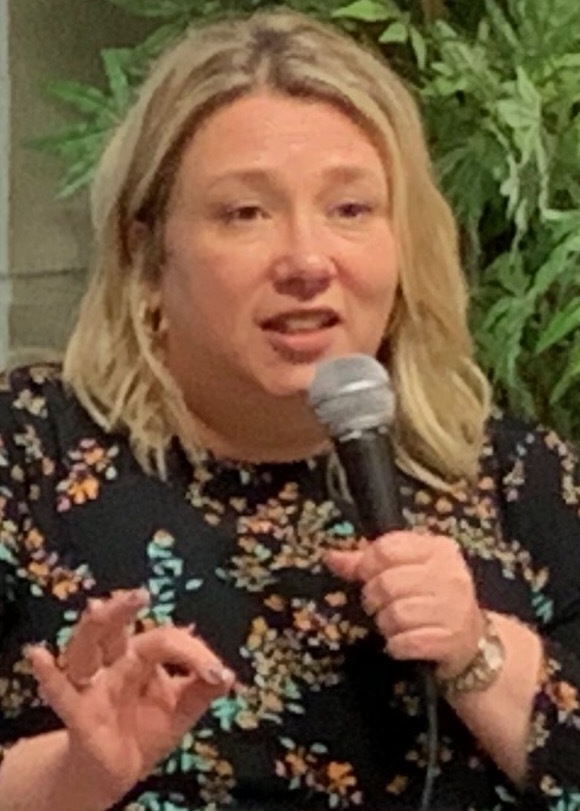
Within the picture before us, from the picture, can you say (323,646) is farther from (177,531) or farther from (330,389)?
(330,389)

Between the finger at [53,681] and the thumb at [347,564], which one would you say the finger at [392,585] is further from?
the finger at [53,681]

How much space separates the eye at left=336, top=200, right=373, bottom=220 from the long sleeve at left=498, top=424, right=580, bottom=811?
231 mm

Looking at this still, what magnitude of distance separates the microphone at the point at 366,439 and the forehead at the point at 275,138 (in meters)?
0.25

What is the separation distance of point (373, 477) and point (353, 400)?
5 centimetres

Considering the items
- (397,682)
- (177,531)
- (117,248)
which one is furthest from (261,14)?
(397,682)

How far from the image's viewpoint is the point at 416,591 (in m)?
1.22

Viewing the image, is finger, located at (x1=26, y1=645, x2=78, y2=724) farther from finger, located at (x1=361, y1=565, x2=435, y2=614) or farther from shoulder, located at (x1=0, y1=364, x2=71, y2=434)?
shoulder, located at (x1=0, y1=364, x2=71, y2=434)

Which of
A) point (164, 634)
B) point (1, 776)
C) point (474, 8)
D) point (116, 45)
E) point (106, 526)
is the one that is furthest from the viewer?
point (116, 45)

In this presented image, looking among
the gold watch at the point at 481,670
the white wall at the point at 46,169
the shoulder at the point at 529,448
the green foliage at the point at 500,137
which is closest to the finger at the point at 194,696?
the gold watch at the point at 481,670

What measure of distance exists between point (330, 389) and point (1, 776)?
1.15 ft

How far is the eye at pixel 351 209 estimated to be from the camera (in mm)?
1424

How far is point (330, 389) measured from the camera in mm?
1213

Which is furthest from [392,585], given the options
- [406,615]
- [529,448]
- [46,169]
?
[46,169]

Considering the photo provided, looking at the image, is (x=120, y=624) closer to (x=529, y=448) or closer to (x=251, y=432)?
(x=251, y=432)
